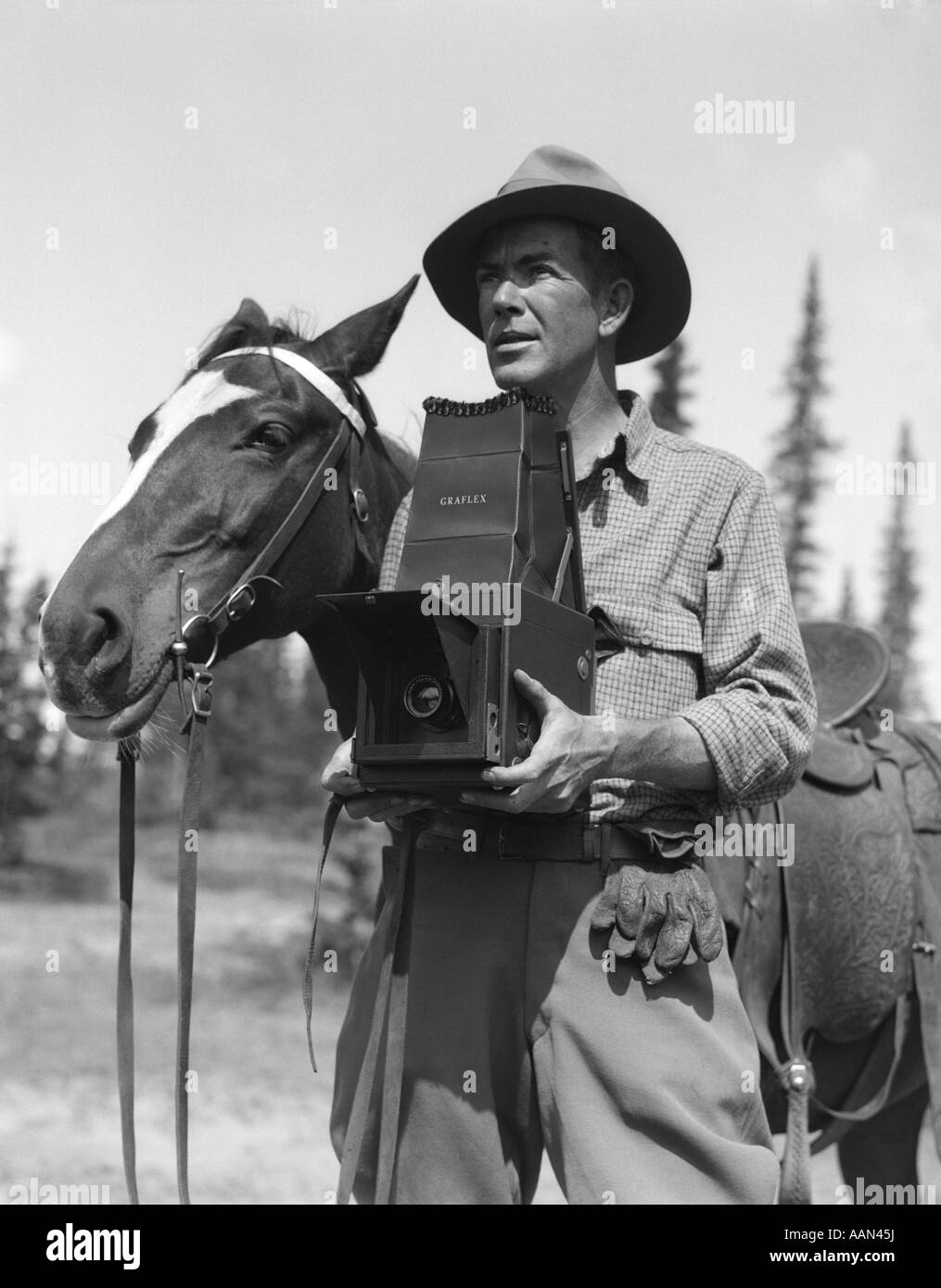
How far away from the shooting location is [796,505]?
3253 cm

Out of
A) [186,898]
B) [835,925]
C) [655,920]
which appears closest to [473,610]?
[655,920]

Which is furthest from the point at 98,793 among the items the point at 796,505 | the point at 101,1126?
the point at 101,1126

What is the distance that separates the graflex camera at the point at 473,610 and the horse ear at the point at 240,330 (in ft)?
3.43

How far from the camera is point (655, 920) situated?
242cm

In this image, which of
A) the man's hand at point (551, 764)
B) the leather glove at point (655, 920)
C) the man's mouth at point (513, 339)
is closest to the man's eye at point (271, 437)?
the man's mouth at point (513, 339)

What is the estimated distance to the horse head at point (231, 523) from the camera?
289cm

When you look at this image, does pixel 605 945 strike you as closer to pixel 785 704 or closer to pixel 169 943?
pixel 785 704

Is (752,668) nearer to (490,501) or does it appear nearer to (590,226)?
(490,501)

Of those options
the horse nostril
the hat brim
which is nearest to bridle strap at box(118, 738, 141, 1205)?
the horse nostril

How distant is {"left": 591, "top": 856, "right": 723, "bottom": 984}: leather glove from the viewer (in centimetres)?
241

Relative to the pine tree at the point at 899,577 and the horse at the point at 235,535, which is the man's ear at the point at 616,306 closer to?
the horse at the point at 235,535

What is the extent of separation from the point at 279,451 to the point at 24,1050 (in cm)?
1116

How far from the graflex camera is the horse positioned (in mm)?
746

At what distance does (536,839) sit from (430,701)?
422 millimetres
